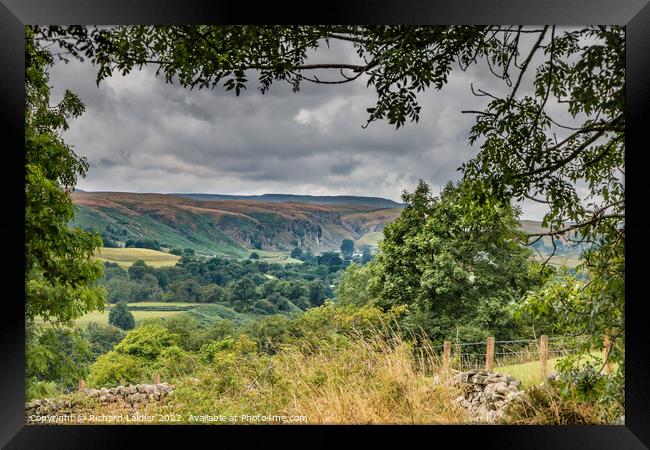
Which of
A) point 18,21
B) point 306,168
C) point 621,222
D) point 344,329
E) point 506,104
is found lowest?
point 344,329

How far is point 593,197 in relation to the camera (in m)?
3.39

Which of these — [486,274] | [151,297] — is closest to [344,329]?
[486,274]

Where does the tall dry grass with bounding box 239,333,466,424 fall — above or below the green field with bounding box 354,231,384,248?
below

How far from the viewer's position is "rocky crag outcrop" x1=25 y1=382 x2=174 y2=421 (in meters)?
3.54

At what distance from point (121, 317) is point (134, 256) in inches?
20.9

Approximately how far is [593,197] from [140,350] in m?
3.60

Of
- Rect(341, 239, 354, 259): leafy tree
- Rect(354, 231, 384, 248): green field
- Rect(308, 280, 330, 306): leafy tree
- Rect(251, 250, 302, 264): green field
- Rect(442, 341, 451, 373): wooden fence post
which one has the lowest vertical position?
Rect(442, 341, 451, 373): wooden fence post

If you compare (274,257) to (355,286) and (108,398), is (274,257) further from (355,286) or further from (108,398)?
(108,398)

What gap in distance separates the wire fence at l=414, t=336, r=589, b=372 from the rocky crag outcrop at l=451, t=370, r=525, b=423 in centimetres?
15

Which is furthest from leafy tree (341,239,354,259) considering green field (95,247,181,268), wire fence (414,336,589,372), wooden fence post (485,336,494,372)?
green field (95,247,181,268)

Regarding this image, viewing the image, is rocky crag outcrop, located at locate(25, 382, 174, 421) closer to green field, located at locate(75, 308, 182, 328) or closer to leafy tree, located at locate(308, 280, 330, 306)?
green field, located at locate(75, 308, 182, 328)

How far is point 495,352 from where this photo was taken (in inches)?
163

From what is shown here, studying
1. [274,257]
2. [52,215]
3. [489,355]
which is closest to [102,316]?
[52,215]

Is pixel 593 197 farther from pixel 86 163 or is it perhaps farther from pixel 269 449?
pixel 86 163
